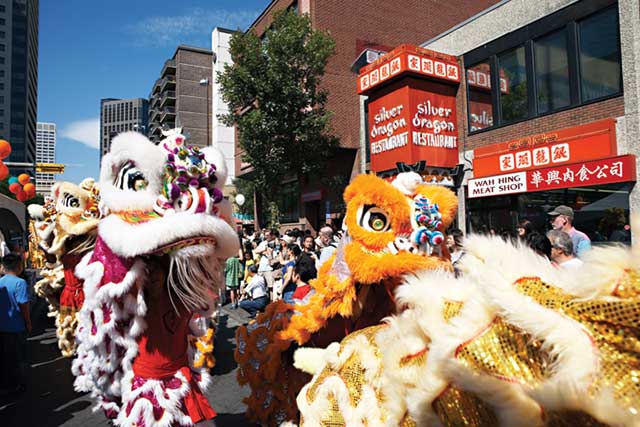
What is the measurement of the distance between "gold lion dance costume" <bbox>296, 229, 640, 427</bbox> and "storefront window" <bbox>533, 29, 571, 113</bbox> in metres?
10.8

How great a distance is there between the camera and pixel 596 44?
364 inches

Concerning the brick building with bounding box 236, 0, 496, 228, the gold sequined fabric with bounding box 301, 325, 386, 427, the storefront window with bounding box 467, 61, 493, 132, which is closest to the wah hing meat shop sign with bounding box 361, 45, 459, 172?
the storefront window with bounding box 467, 61, 493, 132

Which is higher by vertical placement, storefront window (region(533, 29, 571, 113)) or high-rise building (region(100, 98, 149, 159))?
high-rise building (region(100, 98, 149, 159))

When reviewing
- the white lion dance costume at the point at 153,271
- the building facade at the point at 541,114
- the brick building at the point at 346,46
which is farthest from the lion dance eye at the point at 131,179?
the brick building at the point at 346,46

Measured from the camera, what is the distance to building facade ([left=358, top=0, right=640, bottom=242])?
28.1 feet

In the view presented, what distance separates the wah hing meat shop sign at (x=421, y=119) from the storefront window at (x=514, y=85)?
5.24 ft

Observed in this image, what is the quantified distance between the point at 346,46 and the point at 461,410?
70.8 ft

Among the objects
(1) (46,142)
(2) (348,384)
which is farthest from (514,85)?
(1) (46,142)

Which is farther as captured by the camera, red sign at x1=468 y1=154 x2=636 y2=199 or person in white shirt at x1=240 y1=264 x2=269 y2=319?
red sign at x1=468 y1=154 x2=636 y2=199

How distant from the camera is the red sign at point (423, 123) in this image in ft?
40.5

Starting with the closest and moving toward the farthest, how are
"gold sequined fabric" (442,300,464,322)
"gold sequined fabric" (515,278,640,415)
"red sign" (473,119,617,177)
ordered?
1. "gold sequined fabric" (515,278,640,415)
2. "gold sequined fabric" (442,300,464,322)
3. "red sign" (473,119,617,177)

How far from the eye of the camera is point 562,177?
920 cm

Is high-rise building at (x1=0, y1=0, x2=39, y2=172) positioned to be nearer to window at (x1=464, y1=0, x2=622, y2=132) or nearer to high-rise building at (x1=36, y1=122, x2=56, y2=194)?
window at (x1=464, y1=0, x2=622, y2=132)

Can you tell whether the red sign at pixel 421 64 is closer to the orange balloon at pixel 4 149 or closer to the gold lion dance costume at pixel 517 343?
the orange balloon at pixel 4 149
